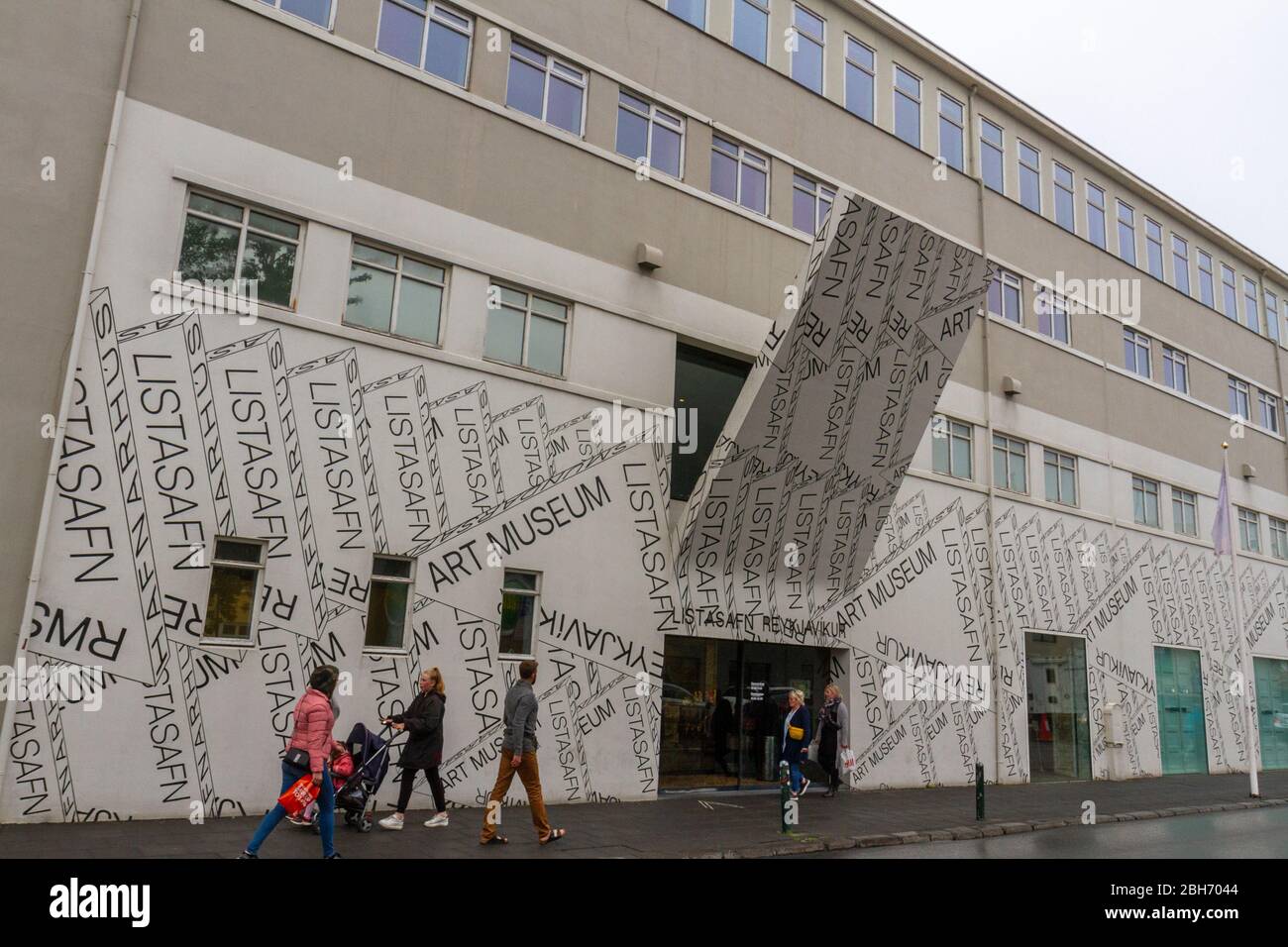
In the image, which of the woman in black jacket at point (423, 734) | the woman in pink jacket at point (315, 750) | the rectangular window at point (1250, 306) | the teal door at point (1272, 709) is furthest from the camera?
the rectangular window at point (1250, 306)

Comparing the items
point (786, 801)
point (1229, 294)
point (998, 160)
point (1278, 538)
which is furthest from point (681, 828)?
point (1229, 294)

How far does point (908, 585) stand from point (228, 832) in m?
13.3

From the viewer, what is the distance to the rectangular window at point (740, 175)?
57.0 ft

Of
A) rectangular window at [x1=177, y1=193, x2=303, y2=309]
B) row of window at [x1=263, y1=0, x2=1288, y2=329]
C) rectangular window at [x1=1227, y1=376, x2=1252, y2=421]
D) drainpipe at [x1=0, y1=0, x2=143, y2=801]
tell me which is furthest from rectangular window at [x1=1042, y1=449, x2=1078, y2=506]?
drainpipe at [x1=0, y1=0, x2=143, y2=801]

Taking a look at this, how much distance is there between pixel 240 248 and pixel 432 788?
7.24 m

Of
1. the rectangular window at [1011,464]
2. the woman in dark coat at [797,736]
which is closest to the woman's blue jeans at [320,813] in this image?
the woman in dark coat at [797,736]

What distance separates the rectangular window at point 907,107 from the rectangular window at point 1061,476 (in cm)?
797

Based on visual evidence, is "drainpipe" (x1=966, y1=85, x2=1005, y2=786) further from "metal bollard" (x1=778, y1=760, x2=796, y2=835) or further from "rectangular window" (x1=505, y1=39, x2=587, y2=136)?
"metal bollard" (x1=778, y1=760, x2=796, y2=835)

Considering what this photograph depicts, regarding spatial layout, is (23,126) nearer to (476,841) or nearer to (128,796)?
(128,796)

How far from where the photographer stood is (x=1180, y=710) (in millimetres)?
25000

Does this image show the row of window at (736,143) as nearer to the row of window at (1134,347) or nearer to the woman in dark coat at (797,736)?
the row of window at (1134,347)

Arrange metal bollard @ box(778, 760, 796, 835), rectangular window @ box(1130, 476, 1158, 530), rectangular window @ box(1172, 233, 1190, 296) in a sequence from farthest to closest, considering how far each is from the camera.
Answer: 1. rectangular window @ box(1172, 233, 1190, 296)
2. rectangular window @ box(1130, 476, 1158, 530)
3. metal bollard @ box(778, 760, 796, 835)

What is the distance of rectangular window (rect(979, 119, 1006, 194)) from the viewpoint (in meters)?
22.8

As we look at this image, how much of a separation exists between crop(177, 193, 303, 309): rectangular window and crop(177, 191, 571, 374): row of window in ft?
0.04
